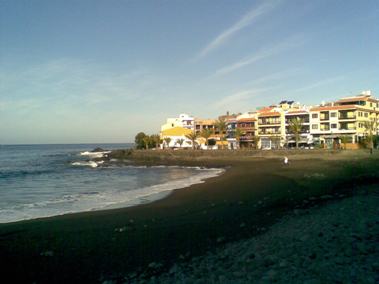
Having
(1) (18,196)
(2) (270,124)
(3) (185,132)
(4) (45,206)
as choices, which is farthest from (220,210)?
(3) (185,132)

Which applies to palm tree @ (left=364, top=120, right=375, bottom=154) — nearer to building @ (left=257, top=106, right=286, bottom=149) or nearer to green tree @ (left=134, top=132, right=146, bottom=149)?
building @ (left=257, top=106, right=286, bottom=149)

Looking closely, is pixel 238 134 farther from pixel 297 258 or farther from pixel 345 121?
pixel 297 258

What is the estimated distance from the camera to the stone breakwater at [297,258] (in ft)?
18.5

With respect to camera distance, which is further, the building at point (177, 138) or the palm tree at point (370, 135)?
the building at point (177, 138)

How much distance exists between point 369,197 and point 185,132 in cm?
7827

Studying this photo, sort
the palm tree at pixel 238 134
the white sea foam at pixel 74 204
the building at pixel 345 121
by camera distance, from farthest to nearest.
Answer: the palm tree at pixel 238 134 → the building at pixel 345 121 → the white sea foam at pixel 74 204

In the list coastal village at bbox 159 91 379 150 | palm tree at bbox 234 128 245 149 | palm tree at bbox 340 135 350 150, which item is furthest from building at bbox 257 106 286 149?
palm tree at bbox 340 135 350 150

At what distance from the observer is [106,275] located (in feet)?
23.6

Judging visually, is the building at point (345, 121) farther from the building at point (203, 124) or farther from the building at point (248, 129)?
the building at point (203, 124)

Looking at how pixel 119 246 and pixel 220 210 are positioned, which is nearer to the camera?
pixel 119 246

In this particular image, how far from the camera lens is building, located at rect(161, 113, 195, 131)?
324ft

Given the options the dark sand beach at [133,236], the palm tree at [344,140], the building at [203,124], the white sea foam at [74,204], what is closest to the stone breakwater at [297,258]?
the dark sand beach at [133,236]

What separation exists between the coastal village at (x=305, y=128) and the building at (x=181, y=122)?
429 inches

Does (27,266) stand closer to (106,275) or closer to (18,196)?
(106,275)
